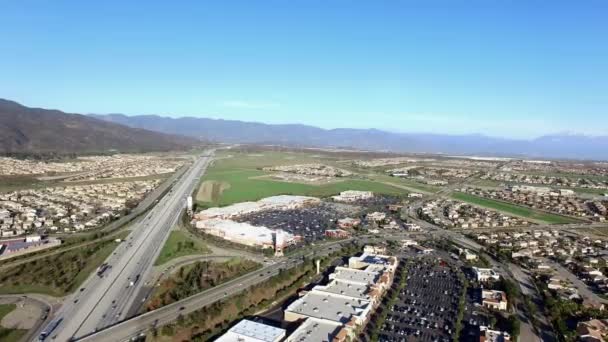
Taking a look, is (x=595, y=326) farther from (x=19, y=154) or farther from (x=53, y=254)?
(x=19, y=154)

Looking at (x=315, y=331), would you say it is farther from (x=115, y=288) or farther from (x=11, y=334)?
(x=11, y=334)

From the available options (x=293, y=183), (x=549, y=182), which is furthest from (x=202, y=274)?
(x=549, y=182)

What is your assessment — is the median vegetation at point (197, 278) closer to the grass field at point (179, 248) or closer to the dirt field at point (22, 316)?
the grass field at point (179, 248)

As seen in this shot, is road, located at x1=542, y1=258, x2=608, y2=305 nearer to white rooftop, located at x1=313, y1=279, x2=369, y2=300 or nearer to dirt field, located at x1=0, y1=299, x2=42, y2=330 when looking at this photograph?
white rooftop, located at x1=313, y1=279, x2=369, y2=300

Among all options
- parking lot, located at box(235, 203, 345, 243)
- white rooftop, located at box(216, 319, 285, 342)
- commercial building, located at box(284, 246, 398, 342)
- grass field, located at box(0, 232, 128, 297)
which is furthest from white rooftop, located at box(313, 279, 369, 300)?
grass field, located at box(0, 232, 128, 297)

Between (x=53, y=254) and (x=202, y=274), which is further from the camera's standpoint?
(x=53, y=254)

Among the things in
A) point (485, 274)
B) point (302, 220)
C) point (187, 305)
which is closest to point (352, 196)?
point (302, 220)
